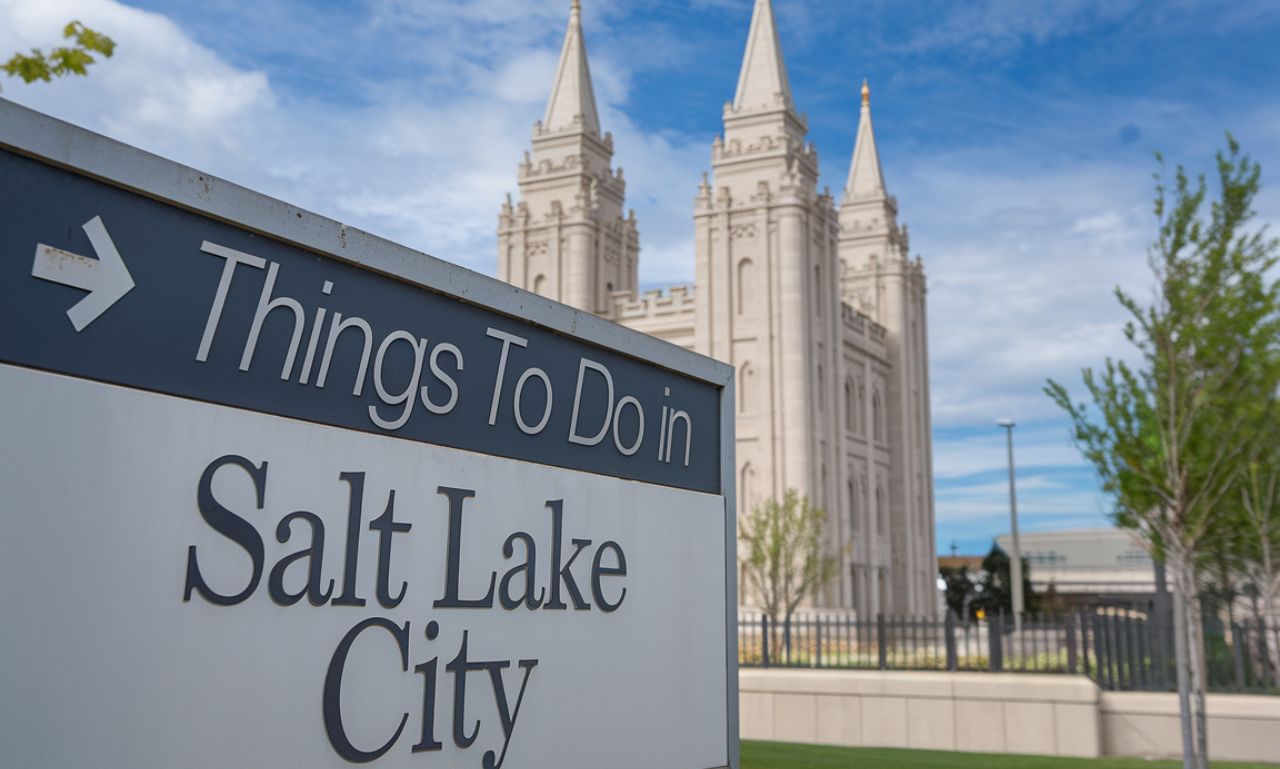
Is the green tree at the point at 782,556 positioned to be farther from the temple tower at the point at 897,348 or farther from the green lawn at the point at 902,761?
the green lawn at the point at 902,761

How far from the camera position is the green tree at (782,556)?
3991cm

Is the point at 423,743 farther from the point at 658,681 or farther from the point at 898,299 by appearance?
the point at 898,299

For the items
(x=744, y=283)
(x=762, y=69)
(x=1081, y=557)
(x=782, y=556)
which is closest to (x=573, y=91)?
(x=762, y=69)

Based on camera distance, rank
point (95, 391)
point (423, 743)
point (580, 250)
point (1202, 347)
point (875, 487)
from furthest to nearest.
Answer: point (875, 487) → point (580, 250) → point (1202, 347) → point (423, 743) → point (95, 391)

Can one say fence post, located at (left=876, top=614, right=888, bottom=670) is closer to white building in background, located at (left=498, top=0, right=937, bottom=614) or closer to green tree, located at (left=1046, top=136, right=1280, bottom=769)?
green tree, located at (left=1046, top=136, right=1280, bottom=769)

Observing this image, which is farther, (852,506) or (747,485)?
(852,506)

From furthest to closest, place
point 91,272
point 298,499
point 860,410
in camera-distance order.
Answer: point 860,410 < point 298,499 < point 91,272

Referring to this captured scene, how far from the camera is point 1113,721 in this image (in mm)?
15742

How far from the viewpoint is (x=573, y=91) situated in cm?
5550

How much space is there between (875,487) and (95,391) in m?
58.6

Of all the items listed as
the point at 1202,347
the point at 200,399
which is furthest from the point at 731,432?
the point at 1202,347

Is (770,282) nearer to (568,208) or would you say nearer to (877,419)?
(568,208)

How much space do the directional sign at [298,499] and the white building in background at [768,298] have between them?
43380 mm

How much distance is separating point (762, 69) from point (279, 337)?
51939mm
